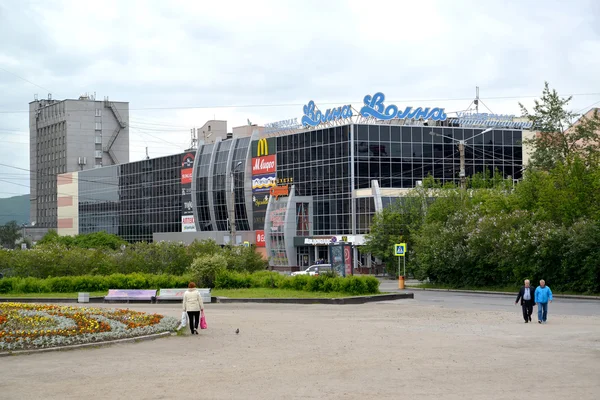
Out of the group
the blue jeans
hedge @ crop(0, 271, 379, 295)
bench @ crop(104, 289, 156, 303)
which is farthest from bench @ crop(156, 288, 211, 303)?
the blue jeans

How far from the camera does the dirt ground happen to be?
13.5 meters

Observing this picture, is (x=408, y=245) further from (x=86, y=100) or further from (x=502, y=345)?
(x=86, y=100)

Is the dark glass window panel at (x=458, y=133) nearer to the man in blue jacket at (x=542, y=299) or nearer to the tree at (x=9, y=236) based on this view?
the man in blue jacket at (x=542, y=299)

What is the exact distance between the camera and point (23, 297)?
41.2 meters

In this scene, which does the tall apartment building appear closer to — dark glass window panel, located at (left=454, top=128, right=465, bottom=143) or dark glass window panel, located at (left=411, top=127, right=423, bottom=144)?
dark glass window panel, located at (left=411, top=127, right=423, bottom=144)

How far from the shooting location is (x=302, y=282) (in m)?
40.5

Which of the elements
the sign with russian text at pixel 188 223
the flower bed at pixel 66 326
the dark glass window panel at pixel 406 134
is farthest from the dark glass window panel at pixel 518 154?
the flower bed at pixel 66 326

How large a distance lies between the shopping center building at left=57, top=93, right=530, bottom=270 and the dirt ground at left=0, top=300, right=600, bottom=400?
49.5 metres

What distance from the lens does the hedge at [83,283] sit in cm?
4434

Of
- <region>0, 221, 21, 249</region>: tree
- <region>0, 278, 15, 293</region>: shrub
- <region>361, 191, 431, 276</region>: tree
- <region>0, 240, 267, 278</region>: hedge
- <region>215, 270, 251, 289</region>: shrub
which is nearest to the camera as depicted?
<region>215, 270, 251, 289</region>: shrub

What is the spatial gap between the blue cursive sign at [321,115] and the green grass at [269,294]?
4153 cm

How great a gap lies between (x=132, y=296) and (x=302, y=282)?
8.47 meters

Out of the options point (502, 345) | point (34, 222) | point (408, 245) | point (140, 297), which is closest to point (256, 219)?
point (408, 245)

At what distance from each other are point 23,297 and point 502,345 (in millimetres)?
28792
